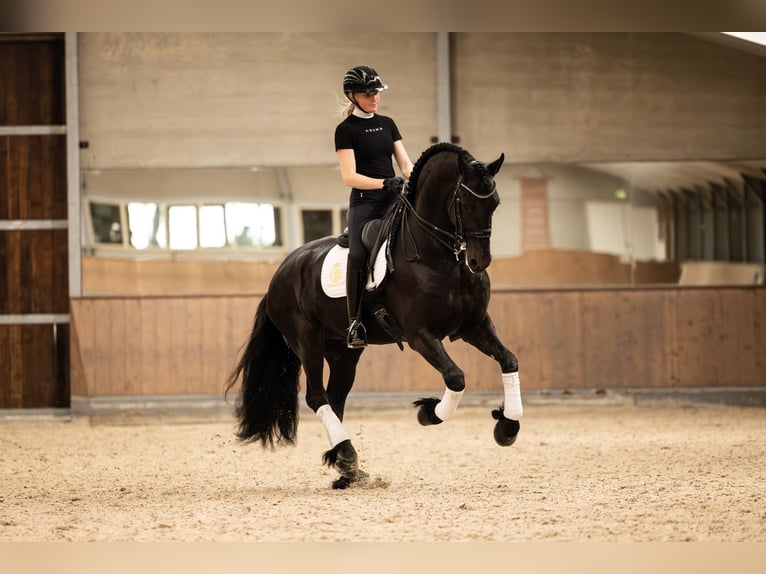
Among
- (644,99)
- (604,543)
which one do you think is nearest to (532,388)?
(644,99)

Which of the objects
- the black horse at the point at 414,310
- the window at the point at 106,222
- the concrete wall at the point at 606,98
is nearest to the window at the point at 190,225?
the window at the point at 106,222

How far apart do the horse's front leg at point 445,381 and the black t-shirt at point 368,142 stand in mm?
968

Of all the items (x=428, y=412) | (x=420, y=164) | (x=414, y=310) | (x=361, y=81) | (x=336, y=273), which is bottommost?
(x=428, y=412)

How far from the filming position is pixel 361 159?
5781 mm

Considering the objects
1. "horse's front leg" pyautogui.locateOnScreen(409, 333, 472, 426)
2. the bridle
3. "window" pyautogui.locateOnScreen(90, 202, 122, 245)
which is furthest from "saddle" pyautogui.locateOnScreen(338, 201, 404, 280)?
"window" pyautogui.locateOnScreen(90, 202, 122, 245)

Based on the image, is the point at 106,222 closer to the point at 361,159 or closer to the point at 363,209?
the point at 363,209

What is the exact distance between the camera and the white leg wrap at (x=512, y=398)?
532cm

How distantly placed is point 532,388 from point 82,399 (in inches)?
177

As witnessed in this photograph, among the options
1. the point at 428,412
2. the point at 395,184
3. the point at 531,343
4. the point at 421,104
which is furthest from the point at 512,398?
the point at 421,104

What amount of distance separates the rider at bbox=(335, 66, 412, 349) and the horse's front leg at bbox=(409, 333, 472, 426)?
0.49 meters

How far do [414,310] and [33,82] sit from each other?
279 inches

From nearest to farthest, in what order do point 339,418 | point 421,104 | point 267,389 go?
point 339,418
point 267,389
point 421,104
